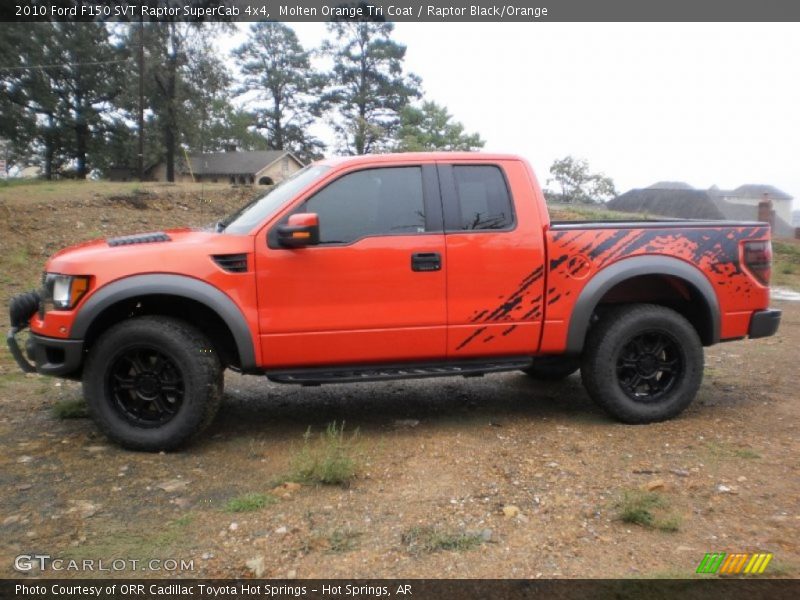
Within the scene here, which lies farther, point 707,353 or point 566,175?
point 566,175

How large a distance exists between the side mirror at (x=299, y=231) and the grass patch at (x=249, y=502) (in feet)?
5.14

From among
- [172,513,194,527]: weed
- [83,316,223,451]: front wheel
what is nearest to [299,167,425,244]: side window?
[83,316,223,451]: front wheel

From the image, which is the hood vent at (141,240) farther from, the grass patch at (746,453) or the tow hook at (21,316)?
the grass patch at (746,453)

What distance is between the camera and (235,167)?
160 ft

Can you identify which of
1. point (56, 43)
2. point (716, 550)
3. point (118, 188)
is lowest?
point (716, 550)

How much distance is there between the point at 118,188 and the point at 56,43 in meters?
24.2

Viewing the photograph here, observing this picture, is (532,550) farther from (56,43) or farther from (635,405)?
(56,43)

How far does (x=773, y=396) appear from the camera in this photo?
18.5 feet

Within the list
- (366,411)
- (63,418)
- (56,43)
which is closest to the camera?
(63,418)

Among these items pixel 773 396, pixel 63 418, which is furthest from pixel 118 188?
pixel 773 396

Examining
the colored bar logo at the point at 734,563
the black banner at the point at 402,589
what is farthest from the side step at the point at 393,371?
the colored bar logo at the point at 734,563

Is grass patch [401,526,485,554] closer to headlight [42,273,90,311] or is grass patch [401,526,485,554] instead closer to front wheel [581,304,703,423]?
front wheel [581,304,703,423]

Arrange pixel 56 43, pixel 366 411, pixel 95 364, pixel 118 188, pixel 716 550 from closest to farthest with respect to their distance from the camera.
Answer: pixel 716 550 < pixel 95 364 < pixel 366 411 < pixel 118 188 < pixel 56 43

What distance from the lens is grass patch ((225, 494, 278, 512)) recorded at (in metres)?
3.57
